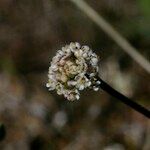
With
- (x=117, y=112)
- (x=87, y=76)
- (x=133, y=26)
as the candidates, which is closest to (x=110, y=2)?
(x=133, y=26)

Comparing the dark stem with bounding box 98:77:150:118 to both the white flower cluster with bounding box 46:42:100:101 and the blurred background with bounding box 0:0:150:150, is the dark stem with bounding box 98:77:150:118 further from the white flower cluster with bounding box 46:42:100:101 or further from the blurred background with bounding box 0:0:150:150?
the blurred background with bounding box 0:0:150:150

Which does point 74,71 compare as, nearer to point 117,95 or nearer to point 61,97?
point 117,95

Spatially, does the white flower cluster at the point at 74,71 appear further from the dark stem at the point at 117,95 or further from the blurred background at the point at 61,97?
the blurred background at the point at 61,97

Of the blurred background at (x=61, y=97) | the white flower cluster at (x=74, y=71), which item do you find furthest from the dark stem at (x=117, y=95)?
the blurred background at (x=61, y=97)

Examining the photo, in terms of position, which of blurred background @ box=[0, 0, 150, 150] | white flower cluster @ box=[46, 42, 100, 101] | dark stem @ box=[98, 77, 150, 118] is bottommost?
dark stem @ box=[98, 77, 150, 118]

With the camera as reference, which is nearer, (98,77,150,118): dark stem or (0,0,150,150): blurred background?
(98,77,150,118): dark stem

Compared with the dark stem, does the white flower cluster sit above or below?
above

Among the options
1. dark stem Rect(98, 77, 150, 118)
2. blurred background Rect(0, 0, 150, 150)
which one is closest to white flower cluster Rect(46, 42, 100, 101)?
dark stem Rect(98, 77, 150, 118)
